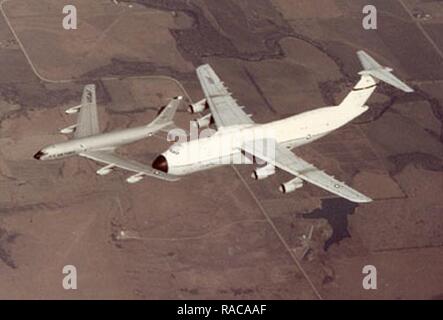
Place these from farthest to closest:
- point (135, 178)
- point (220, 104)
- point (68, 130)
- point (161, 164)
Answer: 1. point (220, 104)
2. point (68, 130)
3. point (135, 178)
4. point (161, 164)

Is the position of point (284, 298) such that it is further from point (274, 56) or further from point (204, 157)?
point (274, 56)

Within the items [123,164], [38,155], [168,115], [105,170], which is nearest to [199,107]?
[168,115]

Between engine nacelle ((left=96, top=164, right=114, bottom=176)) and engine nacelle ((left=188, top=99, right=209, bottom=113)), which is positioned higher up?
engine nacelle ((left=188, top=99, right=209, bottom=113))

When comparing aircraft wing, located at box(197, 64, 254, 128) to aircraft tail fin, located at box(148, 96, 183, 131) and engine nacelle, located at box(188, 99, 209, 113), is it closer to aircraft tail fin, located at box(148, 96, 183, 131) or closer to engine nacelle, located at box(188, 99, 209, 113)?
engine nacelle, located at box(188, 99, 209, 113)

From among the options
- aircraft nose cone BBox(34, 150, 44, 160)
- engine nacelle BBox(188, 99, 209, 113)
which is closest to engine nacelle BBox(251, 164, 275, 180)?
engine nacelle BBox(188, 99, 209, 113)

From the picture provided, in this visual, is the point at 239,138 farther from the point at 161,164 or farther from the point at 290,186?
the point at 161,164

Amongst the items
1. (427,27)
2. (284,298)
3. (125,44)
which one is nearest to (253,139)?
(284,298)
